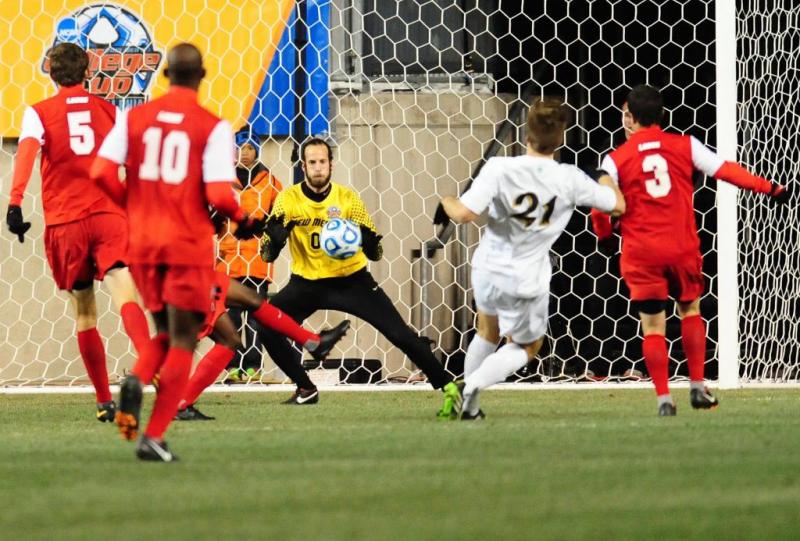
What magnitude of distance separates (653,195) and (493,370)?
1.23 meters

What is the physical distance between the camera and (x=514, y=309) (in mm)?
6773

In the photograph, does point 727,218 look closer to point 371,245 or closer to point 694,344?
point 694,344

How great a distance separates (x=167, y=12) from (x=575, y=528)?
8279 mm

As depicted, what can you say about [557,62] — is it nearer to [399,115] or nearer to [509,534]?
[399,115]

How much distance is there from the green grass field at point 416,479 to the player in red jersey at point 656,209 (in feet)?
1.79

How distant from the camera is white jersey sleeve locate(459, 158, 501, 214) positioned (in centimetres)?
652

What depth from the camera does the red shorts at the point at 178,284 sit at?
4.99m

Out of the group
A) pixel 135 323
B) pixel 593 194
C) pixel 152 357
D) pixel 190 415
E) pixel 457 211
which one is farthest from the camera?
pixel 190 415

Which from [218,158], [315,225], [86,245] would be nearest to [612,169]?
[315,225]

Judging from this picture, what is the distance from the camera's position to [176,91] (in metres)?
5.09

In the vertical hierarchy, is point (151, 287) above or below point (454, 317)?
above

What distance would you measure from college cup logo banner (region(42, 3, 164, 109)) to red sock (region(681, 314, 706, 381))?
5.03 m

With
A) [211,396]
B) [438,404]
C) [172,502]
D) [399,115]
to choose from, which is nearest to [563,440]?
[172,502]

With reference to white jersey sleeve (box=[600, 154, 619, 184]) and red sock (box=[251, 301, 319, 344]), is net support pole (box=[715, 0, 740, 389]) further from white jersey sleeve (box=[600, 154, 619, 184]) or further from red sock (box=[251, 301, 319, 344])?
red sock (box=[251, 301, 319, 344])
